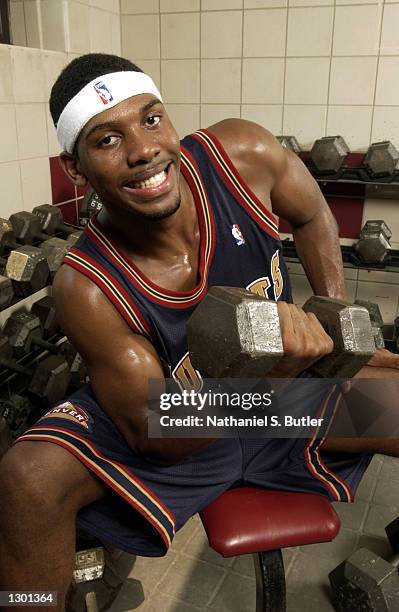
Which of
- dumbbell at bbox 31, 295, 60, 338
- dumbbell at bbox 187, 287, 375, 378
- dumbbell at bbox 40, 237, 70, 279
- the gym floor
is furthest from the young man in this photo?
dumbbell at bbox 31, 295, 60, 338

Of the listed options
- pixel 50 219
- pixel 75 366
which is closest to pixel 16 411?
pixel 75 366

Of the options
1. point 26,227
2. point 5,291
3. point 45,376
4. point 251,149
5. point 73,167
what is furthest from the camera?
point 26,227

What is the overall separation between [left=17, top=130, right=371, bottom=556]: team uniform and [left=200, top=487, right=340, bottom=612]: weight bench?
0.15 feet

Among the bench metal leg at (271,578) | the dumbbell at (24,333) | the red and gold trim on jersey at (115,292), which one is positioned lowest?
the dumbbell at (24,333)

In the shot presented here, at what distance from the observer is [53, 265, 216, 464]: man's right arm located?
103 centimetres

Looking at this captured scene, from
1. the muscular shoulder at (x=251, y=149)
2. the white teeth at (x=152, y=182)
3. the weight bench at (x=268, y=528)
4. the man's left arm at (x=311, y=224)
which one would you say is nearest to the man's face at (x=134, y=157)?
the white teeth at (x=152, y=182)

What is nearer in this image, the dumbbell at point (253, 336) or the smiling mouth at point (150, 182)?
the dumbbell at point (253, 336)

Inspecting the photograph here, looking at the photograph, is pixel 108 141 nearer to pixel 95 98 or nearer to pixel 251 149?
pixel 95 98

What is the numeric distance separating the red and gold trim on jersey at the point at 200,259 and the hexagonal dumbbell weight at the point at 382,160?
4.40ft

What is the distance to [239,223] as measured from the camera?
1311 mm

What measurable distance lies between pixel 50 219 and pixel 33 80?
582mm

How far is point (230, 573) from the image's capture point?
1.58 m

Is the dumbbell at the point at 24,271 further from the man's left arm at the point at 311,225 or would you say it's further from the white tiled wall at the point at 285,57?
the white tiled wall at the point at 285,57

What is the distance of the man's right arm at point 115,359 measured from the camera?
1.03 m
